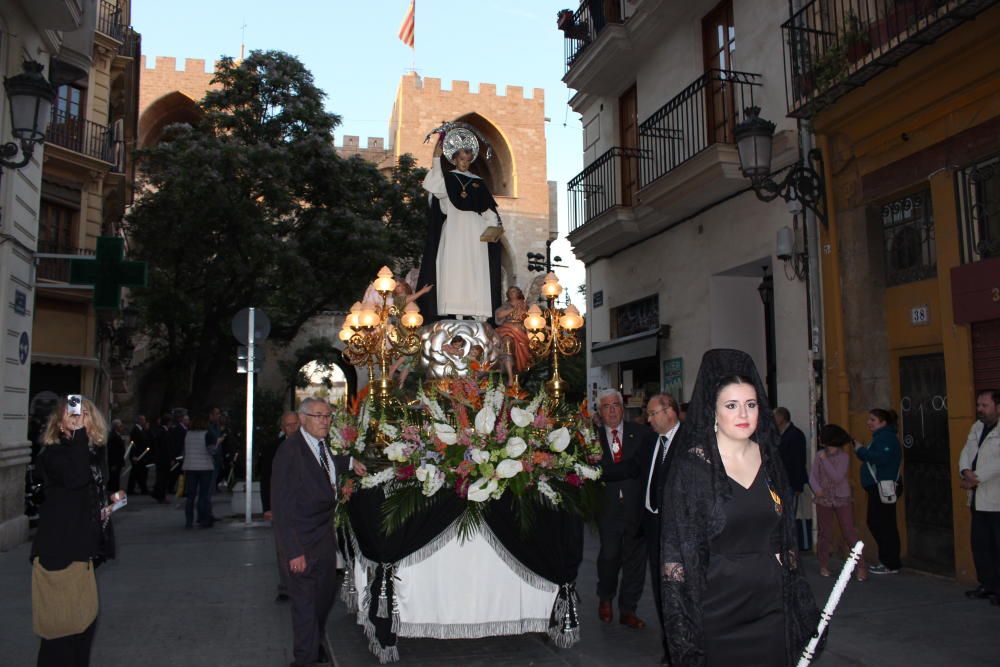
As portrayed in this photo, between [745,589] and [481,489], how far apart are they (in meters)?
2.72

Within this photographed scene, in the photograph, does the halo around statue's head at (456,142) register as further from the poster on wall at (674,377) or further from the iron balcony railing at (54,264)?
the iron balcony railing at (54,264)

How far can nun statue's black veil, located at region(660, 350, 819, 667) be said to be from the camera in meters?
3.34

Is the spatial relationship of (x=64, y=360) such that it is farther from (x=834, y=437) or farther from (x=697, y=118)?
(x=834, y=437)

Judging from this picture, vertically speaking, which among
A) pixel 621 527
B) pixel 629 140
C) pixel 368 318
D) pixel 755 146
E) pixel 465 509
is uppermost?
pixel 629 140

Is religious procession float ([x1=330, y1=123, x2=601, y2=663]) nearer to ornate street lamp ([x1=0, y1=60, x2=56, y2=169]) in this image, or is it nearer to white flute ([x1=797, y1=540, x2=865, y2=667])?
white flute ([x1=797, y1=540, x2=865, y2=667])

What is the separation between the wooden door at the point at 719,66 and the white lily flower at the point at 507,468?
842 cm

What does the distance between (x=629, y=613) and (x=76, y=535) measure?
4.29 meters

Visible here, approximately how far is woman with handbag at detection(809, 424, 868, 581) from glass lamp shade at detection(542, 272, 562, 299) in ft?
12.6

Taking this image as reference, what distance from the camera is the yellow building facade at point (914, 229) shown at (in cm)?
858

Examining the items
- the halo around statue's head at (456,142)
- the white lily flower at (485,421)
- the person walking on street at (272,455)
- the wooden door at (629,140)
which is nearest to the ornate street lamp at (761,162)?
the halo around statue's head at (456,142)

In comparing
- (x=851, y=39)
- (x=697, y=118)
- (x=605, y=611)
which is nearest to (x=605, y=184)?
(x=697, y=118)

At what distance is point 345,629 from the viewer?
23.2ft

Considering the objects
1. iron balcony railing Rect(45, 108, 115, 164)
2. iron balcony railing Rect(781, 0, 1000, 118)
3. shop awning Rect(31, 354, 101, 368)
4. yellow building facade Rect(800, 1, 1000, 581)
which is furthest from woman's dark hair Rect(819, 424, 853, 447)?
iron balcony railing Rect(45, 108, 115, 164)

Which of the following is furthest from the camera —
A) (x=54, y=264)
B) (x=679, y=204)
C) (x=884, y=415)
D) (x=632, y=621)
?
(x=54, y=264)
